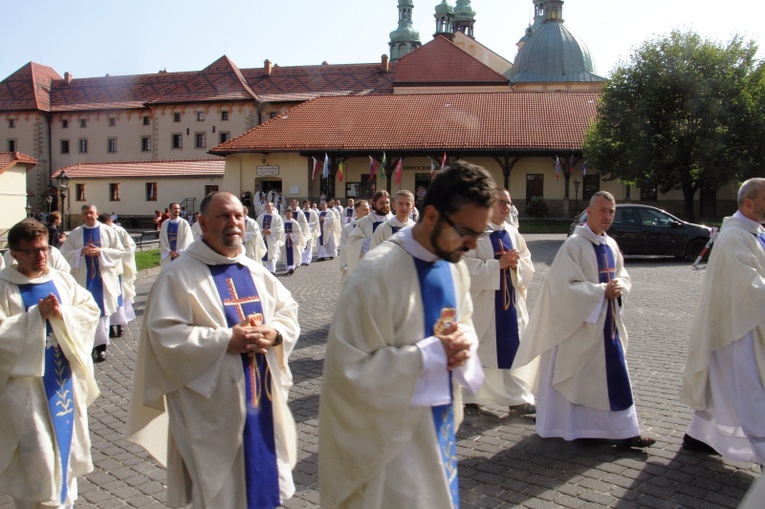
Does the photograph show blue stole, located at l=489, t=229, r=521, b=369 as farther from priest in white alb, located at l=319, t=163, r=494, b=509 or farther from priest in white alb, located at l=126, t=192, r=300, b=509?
priest in white alb, located at l=319, t=163, r=494, b=509

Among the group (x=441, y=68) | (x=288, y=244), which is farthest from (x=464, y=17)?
(x=288, y=244)

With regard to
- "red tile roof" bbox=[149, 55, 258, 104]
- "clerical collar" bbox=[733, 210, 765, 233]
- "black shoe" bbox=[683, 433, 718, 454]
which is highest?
"red tile roof" bbox=[149, 55, 258, 104]

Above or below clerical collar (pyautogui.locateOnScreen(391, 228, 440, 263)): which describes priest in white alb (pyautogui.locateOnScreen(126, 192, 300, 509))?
below

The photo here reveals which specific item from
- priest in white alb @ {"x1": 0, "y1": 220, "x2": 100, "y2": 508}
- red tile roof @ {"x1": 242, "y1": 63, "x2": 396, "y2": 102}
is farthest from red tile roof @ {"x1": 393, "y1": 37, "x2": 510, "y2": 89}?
priest in white alb @ {"x1": 0, "y1": 220, "x2": 100, "y2": 508}

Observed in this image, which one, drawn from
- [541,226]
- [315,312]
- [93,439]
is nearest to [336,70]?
[541,226]

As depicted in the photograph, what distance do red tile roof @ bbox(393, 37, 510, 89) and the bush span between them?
21.9m

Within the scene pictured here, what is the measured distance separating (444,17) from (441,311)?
317ft

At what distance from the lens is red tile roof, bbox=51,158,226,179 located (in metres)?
47.2

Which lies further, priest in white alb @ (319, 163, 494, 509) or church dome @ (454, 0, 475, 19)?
church dome @ (454, 0, 475, 19)

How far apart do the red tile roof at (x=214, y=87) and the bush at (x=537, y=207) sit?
2906 cm

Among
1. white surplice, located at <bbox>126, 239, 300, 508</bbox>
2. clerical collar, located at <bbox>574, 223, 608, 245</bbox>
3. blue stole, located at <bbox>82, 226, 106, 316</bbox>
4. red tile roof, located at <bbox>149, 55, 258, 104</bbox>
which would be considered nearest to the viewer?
white surplice, located at <bbox>126, 239, 300, 508</bbox>

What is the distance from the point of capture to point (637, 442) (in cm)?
556

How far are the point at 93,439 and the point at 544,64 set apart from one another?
64774 mm

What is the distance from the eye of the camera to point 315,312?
1252 centimetres
